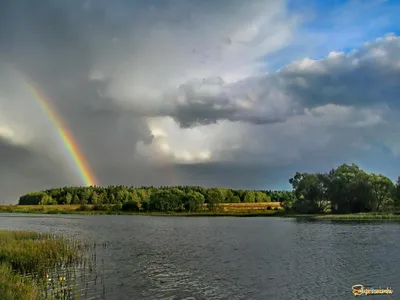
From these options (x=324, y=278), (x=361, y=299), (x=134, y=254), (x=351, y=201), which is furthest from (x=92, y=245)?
(x=351, y=201)

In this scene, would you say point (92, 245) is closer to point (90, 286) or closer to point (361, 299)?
point (90, 286)

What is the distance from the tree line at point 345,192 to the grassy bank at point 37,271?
110 metres

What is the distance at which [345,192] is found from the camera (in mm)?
136375

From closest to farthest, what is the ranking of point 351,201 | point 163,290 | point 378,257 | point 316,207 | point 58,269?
point 163,290 → point 58,269 → point 378,257 → point 351,201 → point 316,207

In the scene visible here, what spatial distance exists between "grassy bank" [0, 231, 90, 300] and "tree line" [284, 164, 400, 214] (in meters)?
110

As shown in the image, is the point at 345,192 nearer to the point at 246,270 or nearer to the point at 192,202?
the point at 192,202

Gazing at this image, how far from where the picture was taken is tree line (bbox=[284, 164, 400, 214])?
132125 millimetres

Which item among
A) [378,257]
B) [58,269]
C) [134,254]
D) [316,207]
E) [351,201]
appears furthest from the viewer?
[316,207]

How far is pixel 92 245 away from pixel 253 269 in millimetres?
25886

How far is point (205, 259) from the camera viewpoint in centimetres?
4316

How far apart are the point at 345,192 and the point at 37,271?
398 feet

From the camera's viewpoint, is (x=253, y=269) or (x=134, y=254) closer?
(x=253, y=269)

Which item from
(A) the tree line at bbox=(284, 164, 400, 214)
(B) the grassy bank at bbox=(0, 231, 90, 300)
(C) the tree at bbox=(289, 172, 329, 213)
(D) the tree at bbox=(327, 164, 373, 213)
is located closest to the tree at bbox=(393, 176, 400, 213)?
(A) the tree line at bbox=(284, 164, 400, 214)

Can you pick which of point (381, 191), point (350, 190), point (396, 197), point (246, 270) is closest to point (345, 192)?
point (350, 190)
